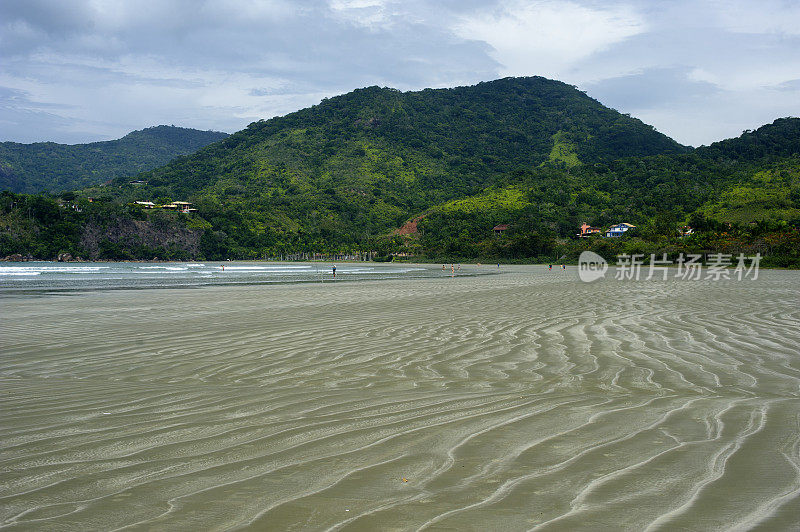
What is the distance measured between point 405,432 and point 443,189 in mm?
147241

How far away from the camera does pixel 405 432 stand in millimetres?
3678

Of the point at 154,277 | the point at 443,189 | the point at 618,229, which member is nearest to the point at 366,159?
the point at 443,189

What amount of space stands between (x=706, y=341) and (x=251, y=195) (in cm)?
14378

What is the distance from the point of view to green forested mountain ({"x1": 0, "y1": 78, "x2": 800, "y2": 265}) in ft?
281

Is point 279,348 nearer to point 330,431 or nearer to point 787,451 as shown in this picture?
point 330,431

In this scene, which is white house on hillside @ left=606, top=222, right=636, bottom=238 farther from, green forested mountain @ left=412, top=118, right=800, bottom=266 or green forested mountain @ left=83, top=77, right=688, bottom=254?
green forested mountain @ left=83, top=77, right=688, bottom=254

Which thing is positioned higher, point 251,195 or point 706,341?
point 251,195

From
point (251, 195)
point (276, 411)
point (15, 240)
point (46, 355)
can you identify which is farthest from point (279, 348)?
point (251, 195)

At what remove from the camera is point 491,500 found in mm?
2531

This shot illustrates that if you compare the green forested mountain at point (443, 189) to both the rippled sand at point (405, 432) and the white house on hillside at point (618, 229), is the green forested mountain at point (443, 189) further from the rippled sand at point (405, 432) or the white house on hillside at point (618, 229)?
the rippled sand at point (405, 432)

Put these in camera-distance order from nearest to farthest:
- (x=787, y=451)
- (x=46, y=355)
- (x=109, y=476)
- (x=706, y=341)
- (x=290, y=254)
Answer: (x=109, y=476)
(x=787, y=451)
(x=46, y=355)
(x=706, y=341)
(x=290, y=254)

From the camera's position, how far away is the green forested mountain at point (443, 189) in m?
85.6

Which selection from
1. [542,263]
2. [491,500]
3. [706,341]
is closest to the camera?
[491,500]

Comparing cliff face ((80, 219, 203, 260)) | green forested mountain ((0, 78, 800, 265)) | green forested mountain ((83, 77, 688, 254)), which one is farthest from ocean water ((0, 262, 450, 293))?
green forested mountain ((83, 77, 688, 254))
